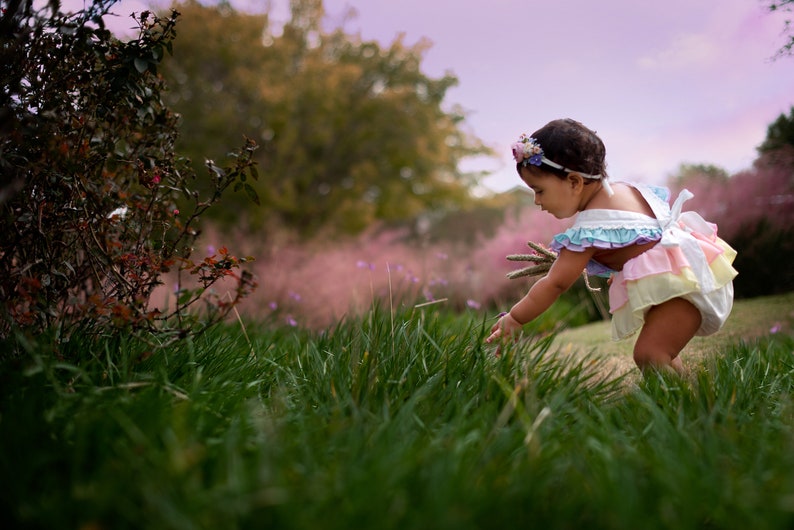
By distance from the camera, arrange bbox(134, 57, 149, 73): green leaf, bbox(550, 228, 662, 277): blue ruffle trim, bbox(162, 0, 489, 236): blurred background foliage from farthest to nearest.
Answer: bbox(162, 0, 489, 236): blurred background foliage → bbox(550, 228, 662, 277): blue ruffle trim → bbox(134, 57, 149, 73): green leaf

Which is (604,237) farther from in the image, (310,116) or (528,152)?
(310,116)

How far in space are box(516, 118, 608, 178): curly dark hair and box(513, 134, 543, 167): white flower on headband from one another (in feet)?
0.09

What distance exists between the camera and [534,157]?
2.29 metres

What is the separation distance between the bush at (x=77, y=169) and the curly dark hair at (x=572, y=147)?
1.17m

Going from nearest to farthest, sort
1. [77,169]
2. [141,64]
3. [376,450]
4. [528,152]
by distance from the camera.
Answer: [376,450] < [77,169] < [141,64] < [528,152]

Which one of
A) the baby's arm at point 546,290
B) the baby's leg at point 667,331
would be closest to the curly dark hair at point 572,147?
the baby's arm at point 546,290

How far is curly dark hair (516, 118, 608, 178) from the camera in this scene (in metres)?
2.25

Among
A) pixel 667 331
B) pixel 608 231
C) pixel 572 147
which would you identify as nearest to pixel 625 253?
pixel 608 231

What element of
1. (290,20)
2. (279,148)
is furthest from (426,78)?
(279,148)

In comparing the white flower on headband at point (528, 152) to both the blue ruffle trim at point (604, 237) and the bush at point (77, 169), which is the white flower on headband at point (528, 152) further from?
the bush at point (77, 169)

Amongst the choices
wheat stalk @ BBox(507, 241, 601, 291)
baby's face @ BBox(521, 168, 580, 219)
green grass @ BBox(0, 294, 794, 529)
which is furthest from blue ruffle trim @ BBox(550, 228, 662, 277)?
green grass @ BBox(0, 294, 794, 529)

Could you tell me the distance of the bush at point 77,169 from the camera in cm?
183

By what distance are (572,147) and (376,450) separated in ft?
4.91

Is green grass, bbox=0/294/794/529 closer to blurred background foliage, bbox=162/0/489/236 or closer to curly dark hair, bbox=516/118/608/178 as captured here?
curly dark hair, bbox=516/118/608/178
